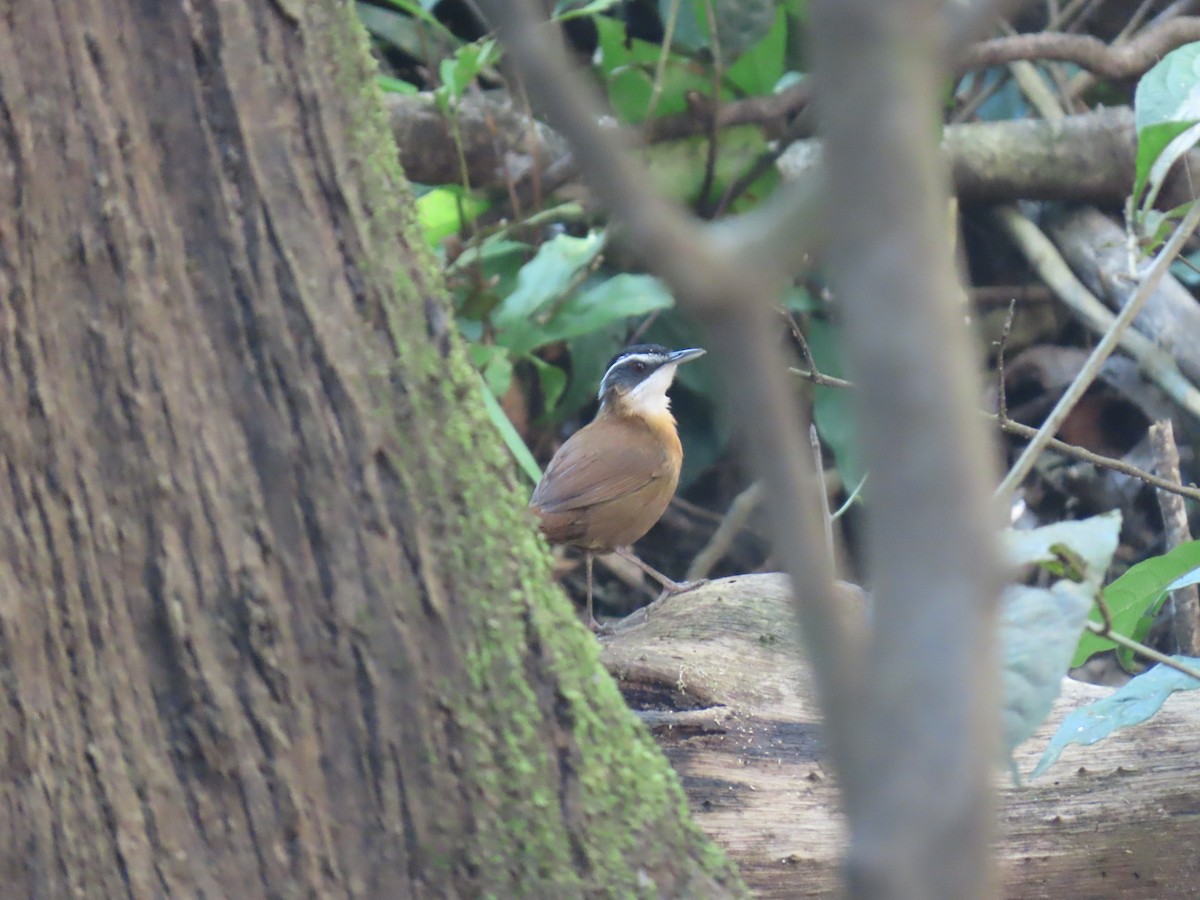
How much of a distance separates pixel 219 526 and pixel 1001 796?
1.90 m

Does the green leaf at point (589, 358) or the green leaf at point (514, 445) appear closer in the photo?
the green leaf at point (514, 445)

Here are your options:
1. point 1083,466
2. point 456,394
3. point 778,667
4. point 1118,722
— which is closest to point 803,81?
point 1083,466

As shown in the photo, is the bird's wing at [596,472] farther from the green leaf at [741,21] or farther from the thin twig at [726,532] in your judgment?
the green leaf at [741,21]

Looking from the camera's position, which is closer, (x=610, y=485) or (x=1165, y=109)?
(x=1165, y=109)

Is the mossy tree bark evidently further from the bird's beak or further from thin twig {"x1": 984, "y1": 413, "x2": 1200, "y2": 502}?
the bird's beak

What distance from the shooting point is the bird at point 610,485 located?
5141mm

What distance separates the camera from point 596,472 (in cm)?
522

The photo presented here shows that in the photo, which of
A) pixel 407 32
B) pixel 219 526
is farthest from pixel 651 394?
pixel 219 526

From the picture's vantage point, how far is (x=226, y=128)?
152 cm

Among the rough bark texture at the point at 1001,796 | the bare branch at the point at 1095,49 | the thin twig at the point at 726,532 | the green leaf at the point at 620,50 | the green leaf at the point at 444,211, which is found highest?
the green leaf at the point at 620,50

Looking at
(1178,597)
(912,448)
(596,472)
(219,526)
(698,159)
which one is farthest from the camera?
(698,159)

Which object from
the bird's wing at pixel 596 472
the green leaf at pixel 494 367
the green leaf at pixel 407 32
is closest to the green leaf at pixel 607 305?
the green leaf at pixel 494 367

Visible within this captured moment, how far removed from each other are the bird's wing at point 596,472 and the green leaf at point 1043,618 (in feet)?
11.4

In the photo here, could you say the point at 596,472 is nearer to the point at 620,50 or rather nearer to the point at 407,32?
the point at 620,50
